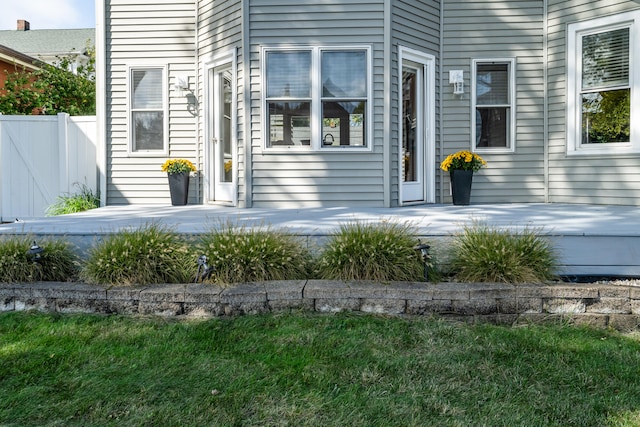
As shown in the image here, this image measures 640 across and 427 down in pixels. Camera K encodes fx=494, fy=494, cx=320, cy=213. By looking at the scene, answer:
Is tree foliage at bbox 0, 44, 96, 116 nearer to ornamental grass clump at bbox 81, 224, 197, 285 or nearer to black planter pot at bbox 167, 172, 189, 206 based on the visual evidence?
black planter pot at bbox 167, 172, 189, 206

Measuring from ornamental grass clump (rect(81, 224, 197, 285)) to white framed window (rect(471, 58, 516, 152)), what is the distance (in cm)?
480

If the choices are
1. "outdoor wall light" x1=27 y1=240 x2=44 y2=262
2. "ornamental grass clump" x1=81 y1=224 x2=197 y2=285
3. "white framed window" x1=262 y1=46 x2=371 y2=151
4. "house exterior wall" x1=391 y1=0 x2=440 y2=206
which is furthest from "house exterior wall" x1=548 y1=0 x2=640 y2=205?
"outdoor wall light" x1=27 y1=240 x2=44 y2=262

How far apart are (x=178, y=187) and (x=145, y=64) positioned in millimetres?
1872

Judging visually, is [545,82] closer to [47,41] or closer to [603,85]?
[603,85]

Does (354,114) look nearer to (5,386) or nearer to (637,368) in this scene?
(637,368)

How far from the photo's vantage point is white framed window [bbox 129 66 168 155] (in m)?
7.08

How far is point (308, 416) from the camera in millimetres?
1798

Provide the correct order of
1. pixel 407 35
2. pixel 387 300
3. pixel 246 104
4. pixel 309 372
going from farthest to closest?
pixel 407 35
pixel 246 104
pixel 387 300
pixel 309 372

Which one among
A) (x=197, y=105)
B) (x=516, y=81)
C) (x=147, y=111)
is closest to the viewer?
(x=516, y=81)

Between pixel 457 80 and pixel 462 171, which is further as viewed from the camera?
pixel 457 80

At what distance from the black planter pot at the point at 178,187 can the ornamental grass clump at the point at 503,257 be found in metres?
4.46

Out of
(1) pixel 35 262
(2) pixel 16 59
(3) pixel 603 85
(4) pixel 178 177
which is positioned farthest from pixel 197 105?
(2) pixel 16 59

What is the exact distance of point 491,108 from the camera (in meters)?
6.80

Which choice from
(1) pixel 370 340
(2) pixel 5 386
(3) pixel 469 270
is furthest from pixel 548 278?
(2) pixel 5 386
